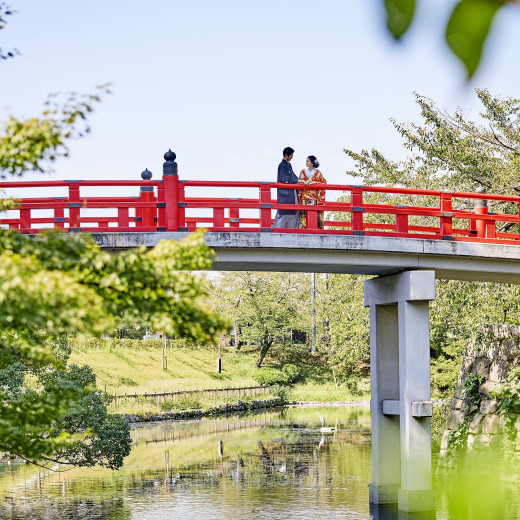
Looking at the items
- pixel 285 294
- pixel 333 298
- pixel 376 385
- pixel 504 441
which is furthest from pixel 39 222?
pixel 285 294

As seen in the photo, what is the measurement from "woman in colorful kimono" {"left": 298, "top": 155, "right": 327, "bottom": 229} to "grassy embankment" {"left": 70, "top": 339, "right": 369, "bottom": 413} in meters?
24.1

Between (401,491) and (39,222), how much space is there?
7414 mm

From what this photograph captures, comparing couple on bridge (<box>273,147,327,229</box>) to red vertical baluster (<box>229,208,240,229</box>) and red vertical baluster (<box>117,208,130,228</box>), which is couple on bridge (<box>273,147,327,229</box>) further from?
red vertical baluster (<box>117,208,130,228</box>)

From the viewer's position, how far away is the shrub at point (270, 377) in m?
49.7

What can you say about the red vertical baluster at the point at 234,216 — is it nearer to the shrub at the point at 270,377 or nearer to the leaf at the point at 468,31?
the leaf at the point at 468,31

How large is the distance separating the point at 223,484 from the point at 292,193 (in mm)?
7934

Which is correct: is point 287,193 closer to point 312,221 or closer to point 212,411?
point 312,221

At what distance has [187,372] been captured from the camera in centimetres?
4956

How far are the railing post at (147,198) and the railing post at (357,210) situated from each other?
10.9 feet

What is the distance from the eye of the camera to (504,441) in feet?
57.0

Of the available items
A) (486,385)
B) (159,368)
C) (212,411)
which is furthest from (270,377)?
(486,385)

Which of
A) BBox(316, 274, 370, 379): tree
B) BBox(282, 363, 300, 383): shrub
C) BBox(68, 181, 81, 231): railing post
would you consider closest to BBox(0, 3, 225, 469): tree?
BBox(68, 181, 81, 231): railing post

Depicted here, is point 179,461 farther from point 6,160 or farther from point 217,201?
point 6,160

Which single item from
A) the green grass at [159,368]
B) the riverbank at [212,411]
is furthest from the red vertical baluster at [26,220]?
the green grass at [159,368]
